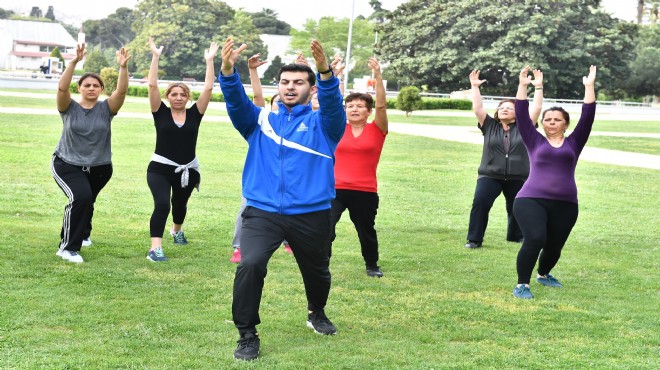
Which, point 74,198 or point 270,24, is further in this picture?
point 270,24

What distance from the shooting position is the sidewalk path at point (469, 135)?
24975 millimetres

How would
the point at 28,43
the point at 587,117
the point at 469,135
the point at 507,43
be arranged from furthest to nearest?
the point at 28,43, the point at 507,43, the point at 469,135, the point at 587,117

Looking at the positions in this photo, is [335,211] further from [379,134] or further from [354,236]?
[354,236]

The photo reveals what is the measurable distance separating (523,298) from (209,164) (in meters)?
12.1

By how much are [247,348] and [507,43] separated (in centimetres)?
A: 6815

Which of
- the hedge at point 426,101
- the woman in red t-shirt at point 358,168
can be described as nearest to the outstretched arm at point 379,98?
the woman in red t-shirt at point 358,168

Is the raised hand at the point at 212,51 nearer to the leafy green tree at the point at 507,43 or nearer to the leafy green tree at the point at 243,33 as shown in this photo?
the leafy green tree at the point at 507,43

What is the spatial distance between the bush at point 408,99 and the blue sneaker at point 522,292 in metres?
Answer: 37.5

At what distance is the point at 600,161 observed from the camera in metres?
24.5

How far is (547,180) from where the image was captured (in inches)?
332

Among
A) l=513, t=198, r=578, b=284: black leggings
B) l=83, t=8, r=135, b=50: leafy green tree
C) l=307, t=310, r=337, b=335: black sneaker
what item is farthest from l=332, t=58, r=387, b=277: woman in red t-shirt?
l=83, t=8, r=135, b=50: leafy green tree

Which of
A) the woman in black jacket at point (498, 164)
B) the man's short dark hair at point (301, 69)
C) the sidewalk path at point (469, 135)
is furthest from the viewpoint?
the sidewalk path at point (469, 135)

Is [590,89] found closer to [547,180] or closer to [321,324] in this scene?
[547,180]

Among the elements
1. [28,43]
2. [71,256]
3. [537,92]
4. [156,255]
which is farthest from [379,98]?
[28,43]
